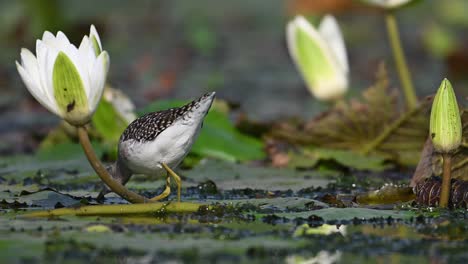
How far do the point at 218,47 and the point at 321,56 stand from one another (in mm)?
8657

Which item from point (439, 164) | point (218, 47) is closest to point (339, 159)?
point (439, 164)

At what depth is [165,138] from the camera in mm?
4066

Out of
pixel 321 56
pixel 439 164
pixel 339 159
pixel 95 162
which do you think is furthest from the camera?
pixel 321 56

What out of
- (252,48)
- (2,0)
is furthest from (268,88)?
(2,0)

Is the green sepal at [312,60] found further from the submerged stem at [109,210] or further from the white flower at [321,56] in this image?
the submerged stem at [109,210]

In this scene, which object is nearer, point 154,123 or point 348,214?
point 348,214

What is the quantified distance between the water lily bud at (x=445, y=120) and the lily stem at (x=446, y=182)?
0.19 ft

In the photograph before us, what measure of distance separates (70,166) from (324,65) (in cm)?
171

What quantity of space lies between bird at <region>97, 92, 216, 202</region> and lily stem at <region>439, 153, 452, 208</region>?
97 centimetres

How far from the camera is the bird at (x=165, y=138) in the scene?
13.3 ft

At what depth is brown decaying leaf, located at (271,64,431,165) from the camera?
233 inches

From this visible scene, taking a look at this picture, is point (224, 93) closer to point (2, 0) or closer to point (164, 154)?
point (2, 0)

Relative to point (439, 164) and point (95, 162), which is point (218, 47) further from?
point (95, 162)

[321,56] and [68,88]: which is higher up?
[321,56]
